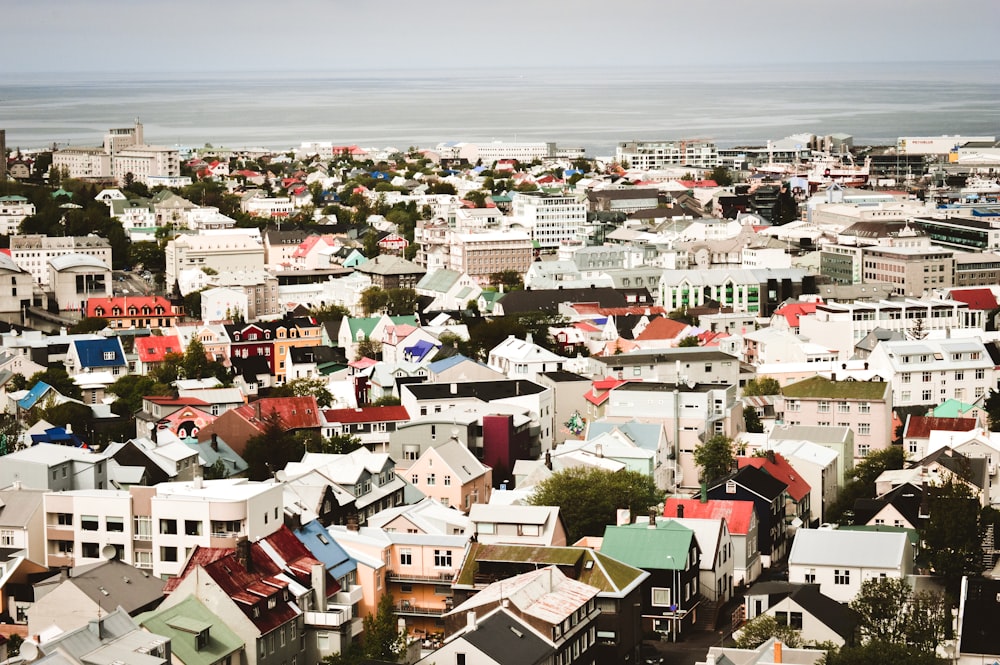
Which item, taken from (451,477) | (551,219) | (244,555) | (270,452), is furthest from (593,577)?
(551,219)

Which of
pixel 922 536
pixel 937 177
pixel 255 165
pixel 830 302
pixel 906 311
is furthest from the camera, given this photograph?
pixel 255 165

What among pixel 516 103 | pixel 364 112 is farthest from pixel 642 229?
pixel 516 103

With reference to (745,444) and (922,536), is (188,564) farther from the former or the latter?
(745,444)

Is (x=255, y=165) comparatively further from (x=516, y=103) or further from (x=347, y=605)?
(x=516, y=103)

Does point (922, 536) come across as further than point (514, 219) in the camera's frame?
No

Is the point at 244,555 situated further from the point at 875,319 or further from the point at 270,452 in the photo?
the point at 875,319

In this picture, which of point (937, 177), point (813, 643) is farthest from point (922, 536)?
point (937, 177)

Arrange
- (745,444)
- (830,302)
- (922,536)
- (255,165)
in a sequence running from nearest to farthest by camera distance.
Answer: (922,536)
(745,444)
(830,302)
(255,165)

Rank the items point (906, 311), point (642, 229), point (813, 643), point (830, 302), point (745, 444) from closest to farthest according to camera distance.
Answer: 1. point (813, 643)
2. point (745, 444)
3. point (906, 311)
4. point (830, 302)
5. point (642, 229)
